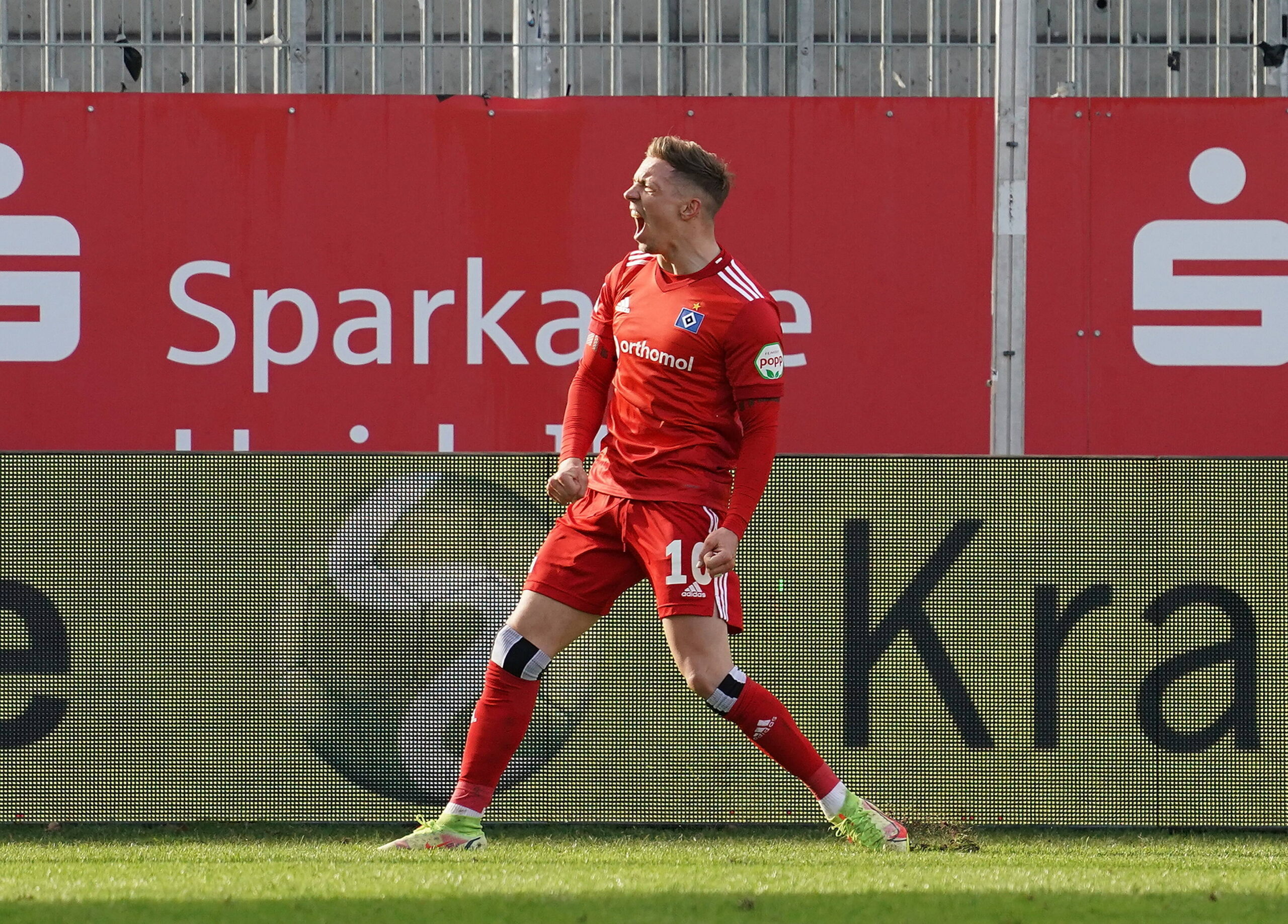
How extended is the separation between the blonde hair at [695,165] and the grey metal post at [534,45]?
4.33 m

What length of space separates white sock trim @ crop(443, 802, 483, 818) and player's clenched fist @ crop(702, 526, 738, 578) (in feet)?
2.69

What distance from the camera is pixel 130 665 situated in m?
4.59

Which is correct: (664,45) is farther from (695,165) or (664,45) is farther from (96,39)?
(695,165)

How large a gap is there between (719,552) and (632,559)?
0.31 meters

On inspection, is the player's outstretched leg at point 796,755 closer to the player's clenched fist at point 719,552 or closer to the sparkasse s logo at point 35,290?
the player's clenched fist at point 719,552

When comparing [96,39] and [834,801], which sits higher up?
[96,39]

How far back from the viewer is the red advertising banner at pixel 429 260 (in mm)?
8102

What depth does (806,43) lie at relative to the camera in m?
8.35

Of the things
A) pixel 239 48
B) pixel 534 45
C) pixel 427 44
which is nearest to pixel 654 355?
pixel 534 45

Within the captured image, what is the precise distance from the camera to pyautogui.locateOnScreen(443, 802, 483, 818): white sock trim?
13.3 feet

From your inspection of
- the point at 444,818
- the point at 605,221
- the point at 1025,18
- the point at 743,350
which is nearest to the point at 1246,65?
the point at 1025,18

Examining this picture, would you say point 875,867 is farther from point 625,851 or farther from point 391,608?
point 391,608

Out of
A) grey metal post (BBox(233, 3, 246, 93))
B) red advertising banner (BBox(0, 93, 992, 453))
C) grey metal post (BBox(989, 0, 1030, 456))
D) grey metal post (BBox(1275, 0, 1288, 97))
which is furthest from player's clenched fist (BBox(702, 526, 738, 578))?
grey metal post (BBox(1275, 0, 1288, 97))

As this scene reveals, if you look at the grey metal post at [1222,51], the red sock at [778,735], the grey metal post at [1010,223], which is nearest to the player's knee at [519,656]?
the red sock at [778,735]
